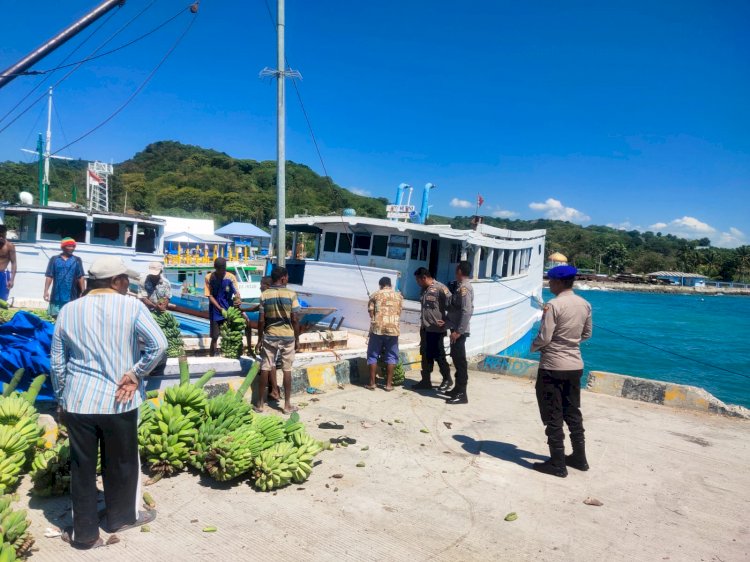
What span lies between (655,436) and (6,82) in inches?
442

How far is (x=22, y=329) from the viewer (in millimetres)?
5148

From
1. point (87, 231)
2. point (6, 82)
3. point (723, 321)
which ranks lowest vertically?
point (723, 321)

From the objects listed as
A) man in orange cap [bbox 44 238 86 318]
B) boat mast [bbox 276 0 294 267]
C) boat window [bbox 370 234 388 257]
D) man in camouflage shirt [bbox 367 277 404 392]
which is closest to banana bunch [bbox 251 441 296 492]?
man in camouflage shirt [bbox 367 277 404 392]

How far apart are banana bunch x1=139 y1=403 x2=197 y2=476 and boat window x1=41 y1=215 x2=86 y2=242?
12134 millimetres

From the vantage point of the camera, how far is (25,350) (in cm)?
498

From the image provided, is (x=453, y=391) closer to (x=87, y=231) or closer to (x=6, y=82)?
(x=6, y=82)

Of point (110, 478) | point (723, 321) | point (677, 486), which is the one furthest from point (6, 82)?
point (723, 321)

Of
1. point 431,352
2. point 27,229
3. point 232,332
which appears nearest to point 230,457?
point 232,332

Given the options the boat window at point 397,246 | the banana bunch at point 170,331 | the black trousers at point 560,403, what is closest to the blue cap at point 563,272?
the black trousers at point 560,403

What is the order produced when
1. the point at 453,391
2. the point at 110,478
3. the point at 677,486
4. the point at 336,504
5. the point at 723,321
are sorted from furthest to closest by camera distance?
the point at 723,321 → the point at 453,391 → the point at 677,486 → the point at 336,504 → the point at 110,478

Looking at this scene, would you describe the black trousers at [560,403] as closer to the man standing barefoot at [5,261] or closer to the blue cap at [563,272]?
the blue cap at [563,272]

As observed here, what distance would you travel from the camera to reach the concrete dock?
3295 millimetres

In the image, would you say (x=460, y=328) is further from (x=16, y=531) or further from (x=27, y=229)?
(x=27, y=229)

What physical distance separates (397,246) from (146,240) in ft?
27.8
